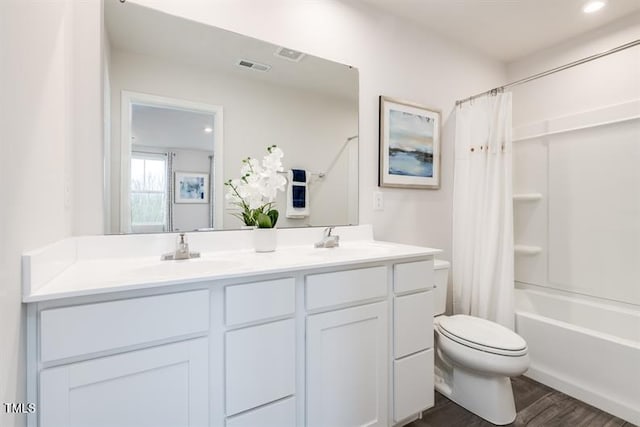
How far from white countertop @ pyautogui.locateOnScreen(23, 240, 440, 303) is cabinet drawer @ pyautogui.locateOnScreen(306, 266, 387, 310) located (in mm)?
55

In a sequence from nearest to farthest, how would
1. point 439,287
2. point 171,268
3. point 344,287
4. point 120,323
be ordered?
1. point 120,323
2. point 171,268
3. point 344,287
4. point 439,287

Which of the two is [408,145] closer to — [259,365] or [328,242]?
[328,242]

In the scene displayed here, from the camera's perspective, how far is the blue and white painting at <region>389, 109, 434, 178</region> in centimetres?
207

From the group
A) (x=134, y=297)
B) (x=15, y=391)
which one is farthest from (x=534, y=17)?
(x=15, y=391)

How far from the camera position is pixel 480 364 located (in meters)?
1.54

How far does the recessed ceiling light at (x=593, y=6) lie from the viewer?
6.46 ft

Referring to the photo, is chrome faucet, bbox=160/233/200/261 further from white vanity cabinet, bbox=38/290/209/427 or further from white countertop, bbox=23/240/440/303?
white vanity cabinet, bbox=38/290/209/427

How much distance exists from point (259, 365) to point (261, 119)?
3.92 ft

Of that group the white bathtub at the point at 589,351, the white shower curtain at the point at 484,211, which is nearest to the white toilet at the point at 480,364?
the white shower curtain at the point at 484,211

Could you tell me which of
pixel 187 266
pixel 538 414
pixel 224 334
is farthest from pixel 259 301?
pixel 538 414

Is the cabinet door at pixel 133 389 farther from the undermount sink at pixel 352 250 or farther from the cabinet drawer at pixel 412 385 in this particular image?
the cabinet drawer at pixel 412 385

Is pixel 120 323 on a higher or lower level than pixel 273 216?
lower

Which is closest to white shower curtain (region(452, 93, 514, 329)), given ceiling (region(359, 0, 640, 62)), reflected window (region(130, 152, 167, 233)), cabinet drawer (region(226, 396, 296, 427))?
ceiling (region(359, 0, 640, 62))

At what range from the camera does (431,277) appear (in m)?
1.58
